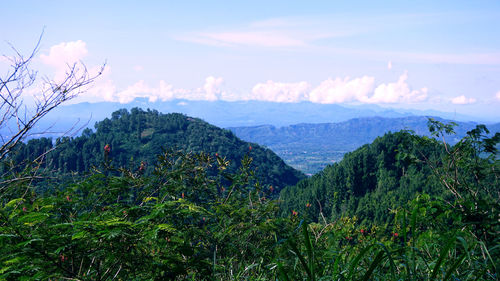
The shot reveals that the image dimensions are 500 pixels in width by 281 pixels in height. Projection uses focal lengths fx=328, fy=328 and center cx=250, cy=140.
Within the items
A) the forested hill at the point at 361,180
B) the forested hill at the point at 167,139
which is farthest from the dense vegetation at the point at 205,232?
the forested hill at the point at 167,139

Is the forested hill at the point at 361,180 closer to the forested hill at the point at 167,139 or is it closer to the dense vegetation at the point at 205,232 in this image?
the forested hill at the point at 167,139

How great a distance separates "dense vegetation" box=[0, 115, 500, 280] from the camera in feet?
4.96

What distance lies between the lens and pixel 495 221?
2.53 m

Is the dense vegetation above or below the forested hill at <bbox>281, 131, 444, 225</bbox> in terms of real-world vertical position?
above

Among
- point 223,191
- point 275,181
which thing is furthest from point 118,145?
point 223,191

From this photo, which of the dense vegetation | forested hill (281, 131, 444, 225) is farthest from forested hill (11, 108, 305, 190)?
the dense vegetation

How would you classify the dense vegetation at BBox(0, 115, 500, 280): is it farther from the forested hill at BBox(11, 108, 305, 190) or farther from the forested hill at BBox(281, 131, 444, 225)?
the forested hill at BBox(11, 108, 305, 190)


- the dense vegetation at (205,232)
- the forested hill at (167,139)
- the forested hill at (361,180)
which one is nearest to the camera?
the dense vegetation at (205,232)

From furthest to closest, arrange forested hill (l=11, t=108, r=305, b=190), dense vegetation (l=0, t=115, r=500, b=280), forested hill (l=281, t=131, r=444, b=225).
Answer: forested hill (l=11, t=108, r=305, b=190), forested hill (l=281, t=131, r=444, b=225), dense vegetation (l=0, t=115, r=500, b=280)

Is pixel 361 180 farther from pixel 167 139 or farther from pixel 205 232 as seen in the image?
pixel 205 232

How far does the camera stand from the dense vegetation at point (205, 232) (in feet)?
4.96

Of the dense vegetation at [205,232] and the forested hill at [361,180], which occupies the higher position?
the dense vegetation at [205,232]

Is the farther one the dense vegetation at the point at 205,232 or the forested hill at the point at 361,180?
the forested hill at the point at 361,180

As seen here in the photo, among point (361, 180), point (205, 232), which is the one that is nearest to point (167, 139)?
point (361, 180)
